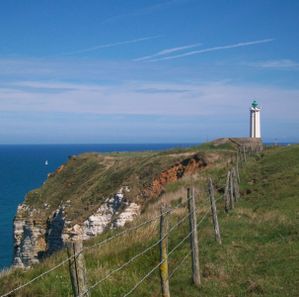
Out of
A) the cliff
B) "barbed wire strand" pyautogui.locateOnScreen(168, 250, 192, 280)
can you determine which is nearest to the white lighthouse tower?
the cliff

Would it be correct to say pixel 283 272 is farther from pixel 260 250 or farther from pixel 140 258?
pixel 140 258

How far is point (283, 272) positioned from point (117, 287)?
13.4 feet

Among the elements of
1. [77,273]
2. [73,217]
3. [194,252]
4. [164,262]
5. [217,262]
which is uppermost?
[77,273]

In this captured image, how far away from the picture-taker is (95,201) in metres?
43.2

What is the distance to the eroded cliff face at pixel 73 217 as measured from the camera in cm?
3962

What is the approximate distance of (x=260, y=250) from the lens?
1374cm

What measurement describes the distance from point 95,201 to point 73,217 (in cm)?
273

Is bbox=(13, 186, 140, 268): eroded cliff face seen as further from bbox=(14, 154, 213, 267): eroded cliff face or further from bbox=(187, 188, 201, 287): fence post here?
bbox=(187, 188, 201, 287): fence post

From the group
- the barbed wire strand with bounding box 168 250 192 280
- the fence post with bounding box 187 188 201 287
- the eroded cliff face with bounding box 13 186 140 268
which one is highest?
the fence post with bounding box 187 188 201 287

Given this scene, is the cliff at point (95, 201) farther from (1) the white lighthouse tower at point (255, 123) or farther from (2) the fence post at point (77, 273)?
(2) the fence post at point (77, 273)

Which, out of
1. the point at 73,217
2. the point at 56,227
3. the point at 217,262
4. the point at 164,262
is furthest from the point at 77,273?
the point at 56,227

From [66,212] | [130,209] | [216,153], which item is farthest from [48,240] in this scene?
[216,153]

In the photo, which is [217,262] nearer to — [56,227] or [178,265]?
[178,265]

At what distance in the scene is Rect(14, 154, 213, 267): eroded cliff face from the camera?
39625mm
